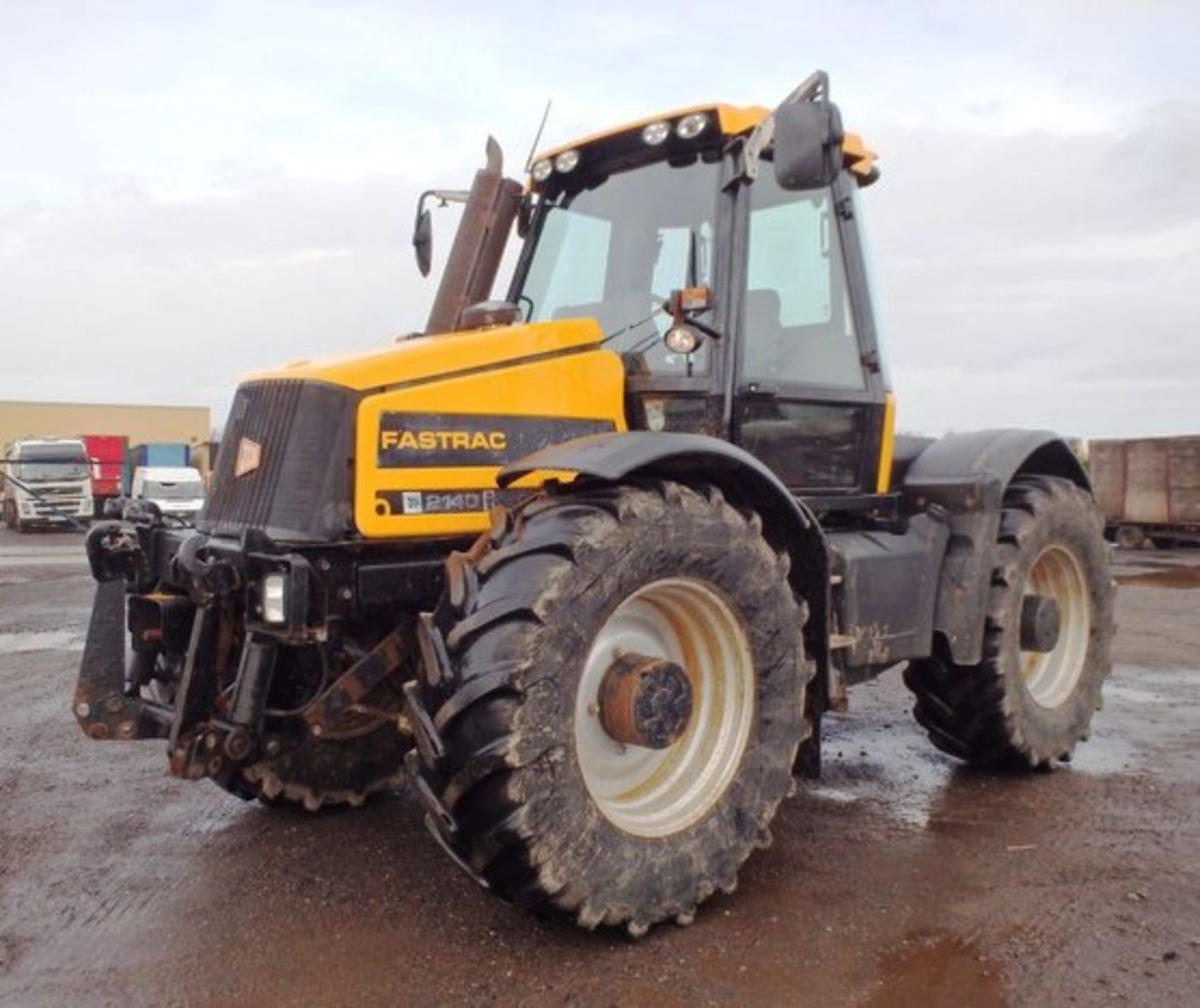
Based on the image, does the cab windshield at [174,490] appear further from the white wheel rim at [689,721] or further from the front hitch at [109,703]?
the white wheel rim at [689,721]

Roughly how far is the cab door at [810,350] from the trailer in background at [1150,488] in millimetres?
14710

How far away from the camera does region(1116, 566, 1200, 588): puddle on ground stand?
14312 millimetres

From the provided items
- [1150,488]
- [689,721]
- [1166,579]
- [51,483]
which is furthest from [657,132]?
[51,483]

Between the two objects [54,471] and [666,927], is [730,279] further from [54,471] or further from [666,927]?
[54,471]

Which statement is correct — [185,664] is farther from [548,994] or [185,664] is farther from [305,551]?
[548,994]

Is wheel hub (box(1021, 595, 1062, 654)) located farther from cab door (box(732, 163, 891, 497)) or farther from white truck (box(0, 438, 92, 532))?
white truck (box(0, 438, 92, 532))

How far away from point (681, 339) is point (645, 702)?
1.44m

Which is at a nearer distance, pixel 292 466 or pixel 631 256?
pixel 292 466

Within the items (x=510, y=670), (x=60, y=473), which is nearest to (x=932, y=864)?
(x=510, y=670)

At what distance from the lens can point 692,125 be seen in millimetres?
4590

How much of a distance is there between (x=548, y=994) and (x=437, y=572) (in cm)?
143

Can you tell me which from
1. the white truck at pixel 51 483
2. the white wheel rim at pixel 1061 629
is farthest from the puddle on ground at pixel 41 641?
the white truck at pixel 51 483

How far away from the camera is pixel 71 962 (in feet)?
11.4

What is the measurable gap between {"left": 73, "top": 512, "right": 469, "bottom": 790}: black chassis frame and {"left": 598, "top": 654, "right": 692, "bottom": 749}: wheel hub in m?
0.74
